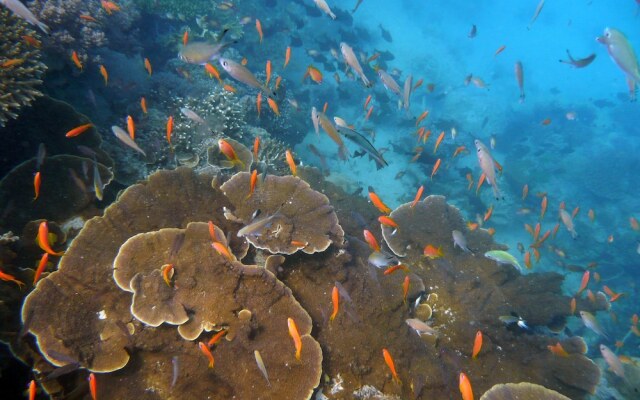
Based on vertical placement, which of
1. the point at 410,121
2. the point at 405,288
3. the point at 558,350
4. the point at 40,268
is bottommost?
the point at 410,121

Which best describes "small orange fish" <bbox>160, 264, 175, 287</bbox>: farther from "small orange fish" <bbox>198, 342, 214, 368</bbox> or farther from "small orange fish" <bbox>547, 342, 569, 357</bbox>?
"small orange fish" <bbox>547, 342, 569, 357</bbox>

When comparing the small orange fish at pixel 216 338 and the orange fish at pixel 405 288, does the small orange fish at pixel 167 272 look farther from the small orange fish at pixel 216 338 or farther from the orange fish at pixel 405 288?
the orange fish at pixel 405 288

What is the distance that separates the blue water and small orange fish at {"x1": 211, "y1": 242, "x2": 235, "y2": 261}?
3058 millimetres

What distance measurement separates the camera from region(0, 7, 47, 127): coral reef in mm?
4203

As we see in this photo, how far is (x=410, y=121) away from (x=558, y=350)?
14.4 meters

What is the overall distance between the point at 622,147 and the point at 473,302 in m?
28.7

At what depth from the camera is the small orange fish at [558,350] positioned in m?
4.81

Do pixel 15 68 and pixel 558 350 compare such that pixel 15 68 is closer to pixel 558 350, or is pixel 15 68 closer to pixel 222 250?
pixel 222 250

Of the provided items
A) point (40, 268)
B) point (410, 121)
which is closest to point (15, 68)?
point (40, 268)

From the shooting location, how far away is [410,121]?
17.5 meters

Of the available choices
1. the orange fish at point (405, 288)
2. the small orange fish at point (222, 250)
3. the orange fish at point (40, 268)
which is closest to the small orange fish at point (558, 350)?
the orange fish at point (405, 288)

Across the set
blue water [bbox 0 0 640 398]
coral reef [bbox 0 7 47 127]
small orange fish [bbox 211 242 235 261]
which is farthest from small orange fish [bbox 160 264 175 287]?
coral reef [bbox 0 7 47 127]

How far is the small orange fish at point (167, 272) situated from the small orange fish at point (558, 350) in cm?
557

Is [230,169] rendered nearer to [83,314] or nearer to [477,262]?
[83,314]
